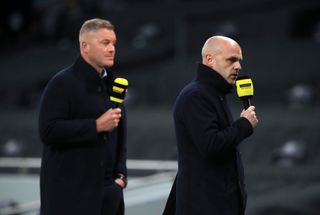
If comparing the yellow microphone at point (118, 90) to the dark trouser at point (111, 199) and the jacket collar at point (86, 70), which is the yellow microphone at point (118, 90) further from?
the dark trouser at point (111, 199)

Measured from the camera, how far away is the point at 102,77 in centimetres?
329

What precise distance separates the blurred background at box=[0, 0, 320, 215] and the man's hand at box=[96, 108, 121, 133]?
1335 millimetres

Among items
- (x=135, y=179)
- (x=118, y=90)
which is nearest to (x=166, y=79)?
(x=135, y=179)

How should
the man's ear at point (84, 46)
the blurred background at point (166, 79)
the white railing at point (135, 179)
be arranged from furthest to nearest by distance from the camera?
1. the blurred background at point (166, 79)
2. the white railing at point (135, 179)
3. the man's ear at point (84, 46)

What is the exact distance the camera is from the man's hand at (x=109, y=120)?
304 centimetres

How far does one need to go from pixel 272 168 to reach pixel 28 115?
377 cm

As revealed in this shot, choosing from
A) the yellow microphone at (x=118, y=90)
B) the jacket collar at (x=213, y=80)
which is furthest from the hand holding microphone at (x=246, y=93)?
the yellow microphone at (x=118, y=90)

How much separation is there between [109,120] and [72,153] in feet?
0.73

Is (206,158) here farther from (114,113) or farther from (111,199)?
(111,199)

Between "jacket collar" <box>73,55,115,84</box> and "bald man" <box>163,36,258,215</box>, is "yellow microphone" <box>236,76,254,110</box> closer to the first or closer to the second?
"bald man" <box>163,36,258,215</box>

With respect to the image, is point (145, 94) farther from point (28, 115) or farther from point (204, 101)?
point (204, 101)

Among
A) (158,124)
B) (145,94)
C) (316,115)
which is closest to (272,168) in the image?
(316,115)

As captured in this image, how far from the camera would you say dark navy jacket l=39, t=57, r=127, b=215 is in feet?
10.2

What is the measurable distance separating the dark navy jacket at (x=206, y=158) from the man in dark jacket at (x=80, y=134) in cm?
29
